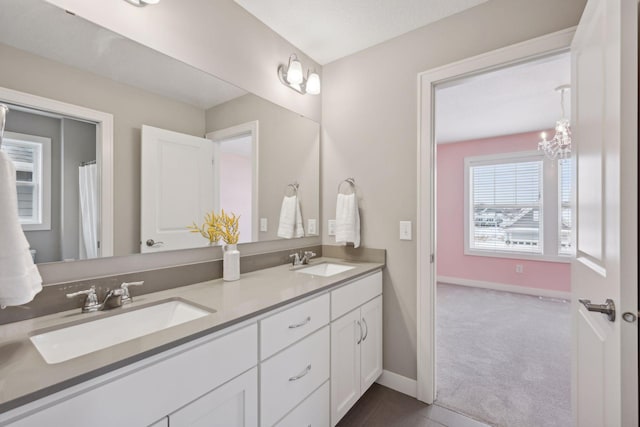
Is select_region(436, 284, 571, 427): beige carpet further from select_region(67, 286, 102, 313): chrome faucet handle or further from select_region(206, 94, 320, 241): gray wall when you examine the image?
select_region(67, 286, 102, 313): chrome faucet handle

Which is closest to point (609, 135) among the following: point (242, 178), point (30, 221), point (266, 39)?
point (242, 178)

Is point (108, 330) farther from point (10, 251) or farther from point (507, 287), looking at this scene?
point (507, 287)

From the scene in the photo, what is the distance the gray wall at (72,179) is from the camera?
3.53ft

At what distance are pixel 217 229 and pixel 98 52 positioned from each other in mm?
891

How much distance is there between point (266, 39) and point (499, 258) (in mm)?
4459

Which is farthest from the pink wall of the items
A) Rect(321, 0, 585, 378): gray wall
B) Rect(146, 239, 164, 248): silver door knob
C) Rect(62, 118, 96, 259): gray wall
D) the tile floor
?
Rect(62, 118, 96, 259): gray wall

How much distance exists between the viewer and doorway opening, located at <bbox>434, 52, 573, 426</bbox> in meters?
1.93

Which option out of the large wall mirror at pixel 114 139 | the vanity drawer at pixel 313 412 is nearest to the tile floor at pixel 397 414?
the vanity drawer at pixel 313 412

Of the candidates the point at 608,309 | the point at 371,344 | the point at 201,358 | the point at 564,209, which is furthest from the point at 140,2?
the point at 564,209

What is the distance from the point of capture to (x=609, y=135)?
0.90 m

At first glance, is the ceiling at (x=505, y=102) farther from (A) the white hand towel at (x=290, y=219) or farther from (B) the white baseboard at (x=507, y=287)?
(B) the white baseboard at (x=507, y=287)

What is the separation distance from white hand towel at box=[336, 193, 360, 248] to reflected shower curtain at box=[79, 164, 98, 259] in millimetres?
1353

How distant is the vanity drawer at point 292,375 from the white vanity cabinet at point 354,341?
99mm

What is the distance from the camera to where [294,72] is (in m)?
1.93
